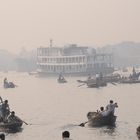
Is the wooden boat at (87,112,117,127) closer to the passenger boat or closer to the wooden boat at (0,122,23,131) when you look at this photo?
the wooden boat at (0,122,23,131)

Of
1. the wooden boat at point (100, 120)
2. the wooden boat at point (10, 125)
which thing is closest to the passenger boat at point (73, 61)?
the wooden boat at point (100, 120)

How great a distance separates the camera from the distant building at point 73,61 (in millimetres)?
Answer: 137000

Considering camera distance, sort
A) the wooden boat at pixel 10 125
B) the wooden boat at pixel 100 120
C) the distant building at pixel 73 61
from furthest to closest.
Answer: the distant building at pixel 73 61, the wooden boat at pixel 100 120, the wooden boat at pixel 10 125

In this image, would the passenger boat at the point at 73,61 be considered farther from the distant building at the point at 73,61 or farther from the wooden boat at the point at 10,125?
the wooden boat at the point at 10,125

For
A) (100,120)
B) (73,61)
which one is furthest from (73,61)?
(100,120)

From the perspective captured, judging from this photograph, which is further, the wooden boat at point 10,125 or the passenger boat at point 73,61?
the passenger boat at point 73,61

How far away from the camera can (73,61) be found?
13975 cm

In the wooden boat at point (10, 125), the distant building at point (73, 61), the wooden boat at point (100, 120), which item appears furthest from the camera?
the distant building at point (73, 61)

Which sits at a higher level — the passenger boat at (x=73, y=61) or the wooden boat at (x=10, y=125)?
the passenger boat at (x=73, y=61)

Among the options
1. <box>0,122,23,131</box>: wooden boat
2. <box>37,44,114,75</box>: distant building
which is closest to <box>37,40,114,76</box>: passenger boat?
<box>37,44,114,75</box>: distant building

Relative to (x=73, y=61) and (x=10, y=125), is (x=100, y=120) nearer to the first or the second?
(x=10, y=125)

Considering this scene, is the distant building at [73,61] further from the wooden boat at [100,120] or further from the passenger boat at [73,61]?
the wooden boat at [100,120]

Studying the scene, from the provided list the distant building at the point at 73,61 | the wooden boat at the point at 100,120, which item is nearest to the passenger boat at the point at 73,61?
the distant building at the point at 73,61

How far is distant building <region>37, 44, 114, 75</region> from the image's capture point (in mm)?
137000
